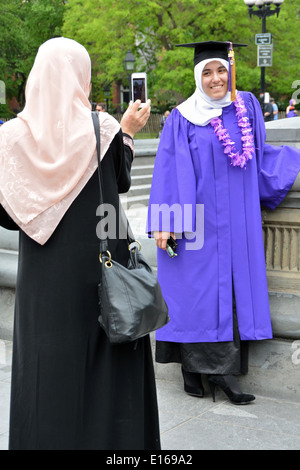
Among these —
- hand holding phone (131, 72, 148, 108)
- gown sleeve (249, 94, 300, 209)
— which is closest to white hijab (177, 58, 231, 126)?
gown sleeve (249, 94, 300, 209)

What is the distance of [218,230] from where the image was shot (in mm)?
4512

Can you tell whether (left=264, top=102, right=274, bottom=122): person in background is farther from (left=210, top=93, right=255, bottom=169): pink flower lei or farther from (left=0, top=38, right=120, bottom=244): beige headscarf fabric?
(left=0, top=38, right=120, bottom=244): beige headscarf fabric

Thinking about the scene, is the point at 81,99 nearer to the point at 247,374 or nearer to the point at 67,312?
the point at 67,312

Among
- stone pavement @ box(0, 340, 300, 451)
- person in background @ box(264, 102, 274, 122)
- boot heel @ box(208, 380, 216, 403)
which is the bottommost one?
stone pavement @ box(0, 340, 300, 451)

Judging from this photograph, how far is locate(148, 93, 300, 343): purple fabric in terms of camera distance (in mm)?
4488

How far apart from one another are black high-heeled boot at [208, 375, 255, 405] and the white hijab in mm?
1501

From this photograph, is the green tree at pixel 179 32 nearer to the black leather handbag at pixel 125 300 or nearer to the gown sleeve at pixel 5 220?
the gown sleeve at pixel 5 220

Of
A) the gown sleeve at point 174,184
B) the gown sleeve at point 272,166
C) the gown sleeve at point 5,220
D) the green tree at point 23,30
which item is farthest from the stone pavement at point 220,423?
the green tree at point 23,30

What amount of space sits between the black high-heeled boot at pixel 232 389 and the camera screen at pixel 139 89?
1.80 metres

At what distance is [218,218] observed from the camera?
450 centimetres

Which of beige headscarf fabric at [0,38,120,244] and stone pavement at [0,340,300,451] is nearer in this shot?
beige headscarf fabric at [0,38,120,244]

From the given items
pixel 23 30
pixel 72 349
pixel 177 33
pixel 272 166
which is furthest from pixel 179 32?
pixel 72 349

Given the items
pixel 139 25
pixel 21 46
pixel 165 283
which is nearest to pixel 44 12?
pixel 21 46

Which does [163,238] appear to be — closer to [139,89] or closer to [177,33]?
[139,89]
